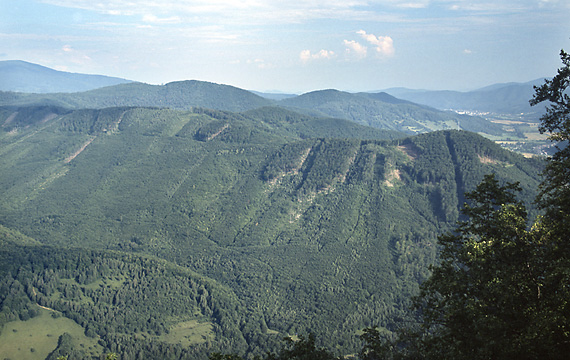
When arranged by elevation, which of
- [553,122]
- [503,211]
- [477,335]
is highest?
[553,122]

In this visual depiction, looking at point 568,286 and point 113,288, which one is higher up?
point 568,286

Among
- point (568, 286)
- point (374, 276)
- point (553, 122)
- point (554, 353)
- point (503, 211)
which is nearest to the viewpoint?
point (554, 353)

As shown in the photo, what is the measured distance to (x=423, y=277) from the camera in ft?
591

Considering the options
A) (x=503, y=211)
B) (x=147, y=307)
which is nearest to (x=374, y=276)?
(x=147, y=307)

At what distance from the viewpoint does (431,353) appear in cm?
3950

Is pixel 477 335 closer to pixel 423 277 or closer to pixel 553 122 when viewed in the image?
pixel 553 122

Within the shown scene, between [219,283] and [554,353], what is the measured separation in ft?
536

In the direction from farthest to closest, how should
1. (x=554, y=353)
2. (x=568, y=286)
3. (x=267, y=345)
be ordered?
(x=267, y=345), (x=568, y=286), (x=554, y=353)

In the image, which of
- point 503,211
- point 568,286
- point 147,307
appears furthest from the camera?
point 147,307

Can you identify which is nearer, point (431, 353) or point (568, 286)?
point (568, 286)

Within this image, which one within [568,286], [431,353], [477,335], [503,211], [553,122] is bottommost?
[431,353]

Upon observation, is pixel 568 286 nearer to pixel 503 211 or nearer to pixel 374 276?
pixel 503 211

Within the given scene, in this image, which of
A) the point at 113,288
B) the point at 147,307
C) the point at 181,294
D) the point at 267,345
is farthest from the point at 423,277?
the point at 113,288

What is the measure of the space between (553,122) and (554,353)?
83.1 ft
